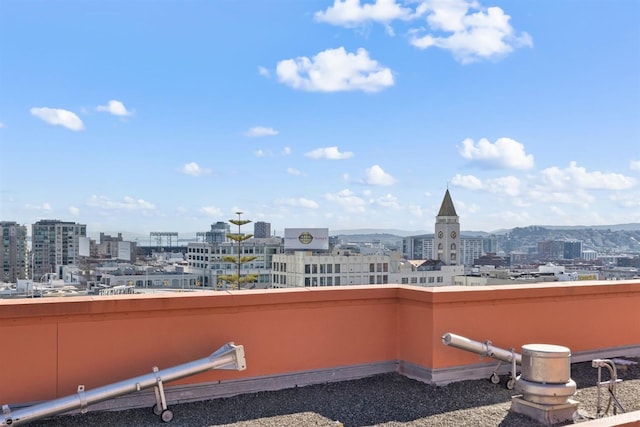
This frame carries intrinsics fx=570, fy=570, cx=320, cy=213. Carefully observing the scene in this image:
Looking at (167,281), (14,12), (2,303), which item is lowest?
(167,281)

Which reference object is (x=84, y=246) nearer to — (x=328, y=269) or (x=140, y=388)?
(x=328, y=269)

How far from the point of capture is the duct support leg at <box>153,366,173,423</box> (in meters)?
4.16

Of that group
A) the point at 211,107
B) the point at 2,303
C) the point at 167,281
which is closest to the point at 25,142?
the point at 167,281

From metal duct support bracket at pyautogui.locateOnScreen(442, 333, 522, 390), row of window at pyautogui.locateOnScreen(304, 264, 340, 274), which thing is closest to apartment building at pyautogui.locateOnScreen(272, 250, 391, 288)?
row of window at pyautogui.locateOnScreen(304, 264, 340, 274)

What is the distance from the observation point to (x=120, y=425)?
407cm

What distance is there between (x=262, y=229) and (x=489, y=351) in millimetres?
107508

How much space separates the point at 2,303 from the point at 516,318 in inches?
178

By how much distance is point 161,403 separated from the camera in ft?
13.8

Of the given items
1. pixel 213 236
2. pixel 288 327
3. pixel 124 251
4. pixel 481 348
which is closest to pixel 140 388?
pixel 288 327

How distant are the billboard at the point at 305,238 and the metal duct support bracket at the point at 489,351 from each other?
76416 mm

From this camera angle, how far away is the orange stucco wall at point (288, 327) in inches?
166

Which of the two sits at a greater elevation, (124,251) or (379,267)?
(124,251)

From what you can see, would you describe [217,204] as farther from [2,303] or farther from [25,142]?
[2,303]

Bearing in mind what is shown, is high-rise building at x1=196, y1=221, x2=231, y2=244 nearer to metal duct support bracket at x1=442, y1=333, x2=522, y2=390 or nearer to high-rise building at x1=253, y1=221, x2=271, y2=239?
high-rise building at x1=253, y1=221, x2=271, y2=239
